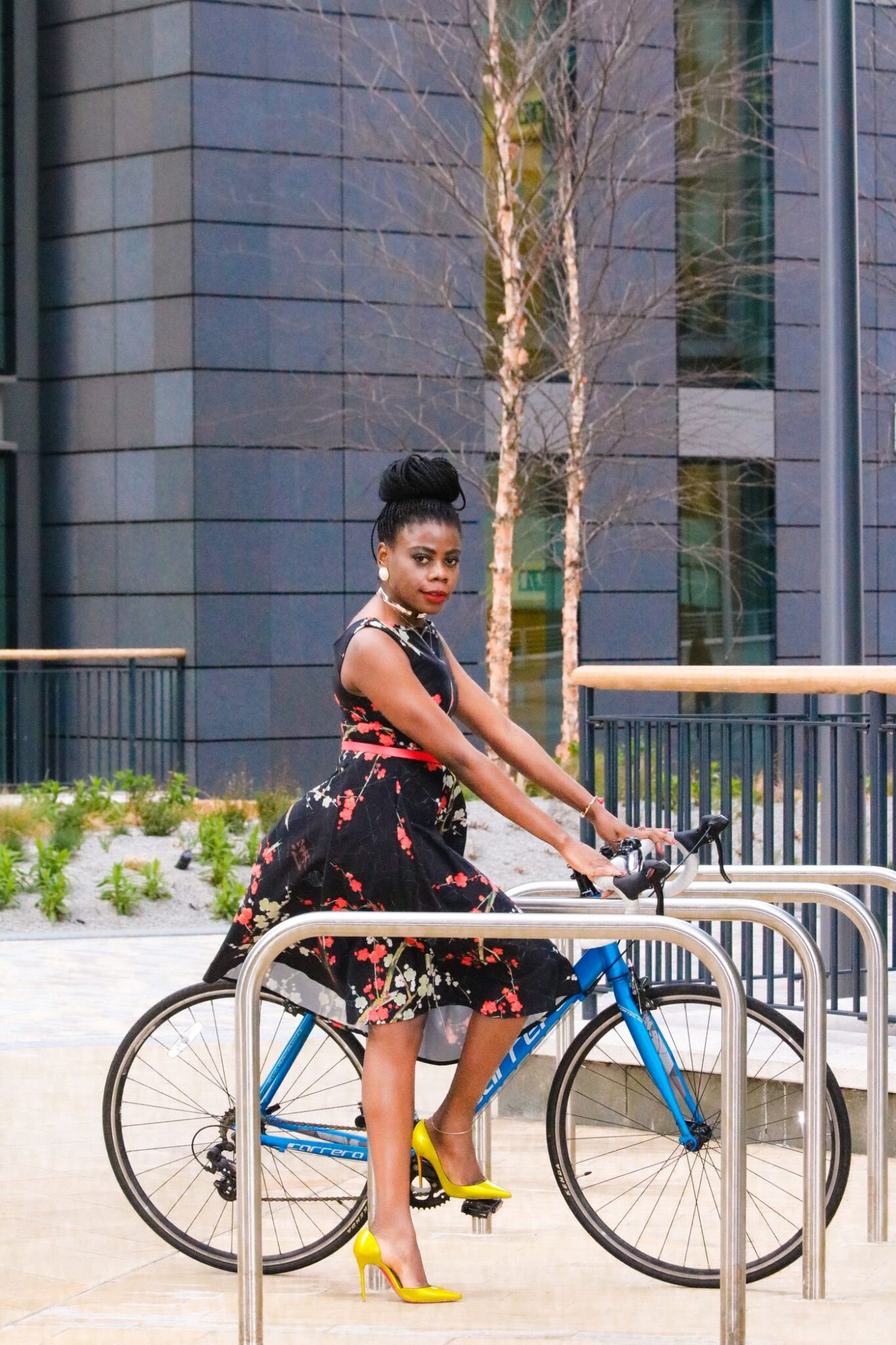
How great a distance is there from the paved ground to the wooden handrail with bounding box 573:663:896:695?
4.81 feet

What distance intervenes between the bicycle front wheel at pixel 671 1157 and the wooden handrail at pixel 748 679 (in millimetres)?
1413

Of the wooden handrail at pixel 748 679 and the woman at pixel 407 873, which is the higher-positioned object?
the wooden handrail at pixel 748 679

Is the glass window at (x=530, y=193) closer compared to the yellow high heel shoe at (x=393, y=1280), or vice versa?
the yellow high heel shoe at (x=393, y=1280)

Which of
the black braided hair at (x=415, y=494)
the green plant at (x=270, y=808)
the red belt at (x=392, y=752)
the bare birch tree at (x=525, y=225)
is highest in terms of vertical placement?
the bare birch tree at (x=525, y=225)

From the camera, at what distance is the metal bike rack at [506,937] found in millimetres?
4051

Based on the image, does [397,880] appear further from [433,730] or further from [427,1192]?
[427,1192]

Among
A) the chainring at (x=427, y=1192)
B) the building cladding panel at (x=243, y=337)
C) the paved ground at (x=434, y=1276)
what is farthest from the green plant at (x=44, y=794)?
the chainring at (x=427, y=1192)

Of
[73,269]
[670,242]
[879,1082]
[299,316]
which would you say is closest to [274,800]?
[299,316]

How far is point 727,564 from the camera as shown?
70.4ft

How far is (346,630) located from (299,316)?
1507cm

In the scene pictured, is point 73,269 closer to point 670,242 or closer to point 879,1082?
point 670,242

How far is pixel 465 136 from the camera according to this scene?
19.4 meters

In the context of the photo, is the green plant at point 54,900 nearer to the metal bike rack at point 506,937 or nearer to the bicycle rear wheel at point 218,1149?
the bicycle rear wheel at point 218,1149

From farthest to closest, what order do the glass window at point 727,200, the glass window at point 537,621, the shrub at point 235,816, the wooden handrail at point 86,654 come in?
the glass window at point 727,200 < the glass window at point 537,621 < the wooden handrail at point 86,654 < the shrub at point 235,816
